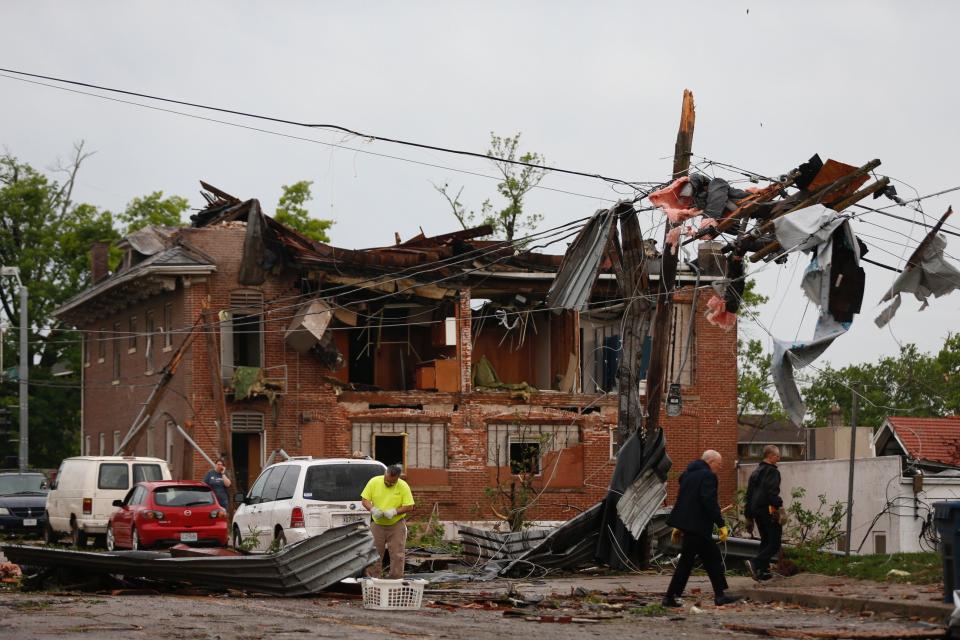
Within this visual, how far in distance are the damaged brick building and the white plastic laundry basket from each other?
1871 cm

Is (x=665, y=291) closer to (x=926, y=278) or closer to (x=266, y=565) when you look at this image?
(x=926, y=278)

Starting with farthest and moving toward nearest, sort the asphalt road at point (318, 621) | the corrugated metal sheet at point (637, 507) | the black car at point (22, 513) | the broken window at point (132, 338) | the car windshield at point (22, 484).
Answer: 1. the broken window at point (132, 338)
2. the car windshield at point (22, 484)
3. the black car at point (22, 513)
4. the corrugated metal sheet at point (637, 507)
5. the asphalt road at point (318, 621)

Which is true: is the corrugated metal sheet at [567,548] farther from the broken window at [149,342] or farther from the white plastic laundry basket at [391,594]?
the broken window at [149,342]

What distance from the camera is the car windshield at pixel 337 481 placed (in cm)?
2114

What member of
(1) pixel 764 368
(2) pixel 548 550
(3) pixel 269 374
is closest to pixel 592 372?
(3) pixel 269 374

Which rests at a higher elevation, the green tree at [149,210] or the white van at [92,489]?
the green tree at [149,210]

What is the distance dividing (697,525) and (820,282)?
473 cm

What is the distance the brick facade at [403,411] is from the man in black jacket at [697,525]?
20190mm

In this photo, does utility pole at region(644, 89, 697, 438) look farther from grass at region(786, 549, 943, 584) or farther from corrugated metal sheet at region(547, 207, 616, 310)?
grass at region(786, 549, 943, 584)

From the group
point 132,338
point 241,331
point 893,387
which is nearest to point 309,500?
point 241,331

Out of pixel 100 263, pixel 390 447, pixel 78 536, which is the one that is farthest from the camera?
pixel 100 263

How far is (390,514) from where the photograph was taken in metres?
17.1

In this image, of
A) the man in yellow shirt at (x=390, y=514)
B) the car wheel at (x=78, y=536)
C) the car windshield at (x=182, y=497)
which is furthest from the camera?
the car wheel at (x=78, y=536)

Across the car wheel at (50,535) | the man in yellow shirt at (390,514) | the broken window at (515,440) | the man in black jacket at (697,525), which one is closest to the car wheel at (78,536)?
the car wheel at (50,535)
